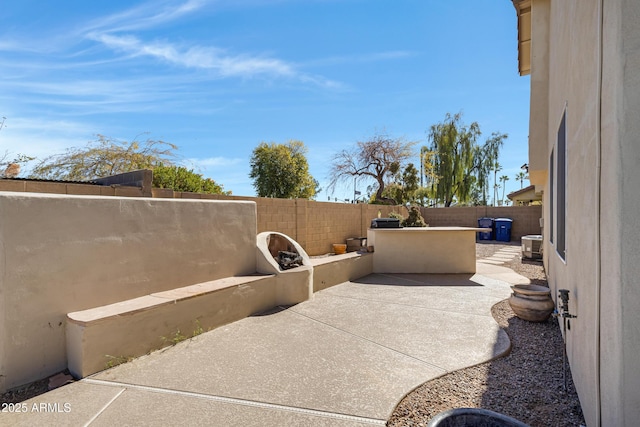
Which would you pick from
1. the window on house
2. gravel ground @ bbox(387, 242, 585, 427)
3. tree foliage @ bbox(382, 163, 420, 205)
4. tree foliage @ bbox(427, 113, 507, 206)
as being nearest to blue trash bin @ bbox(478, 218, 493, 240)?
tree foliage @ bbox(382, 163, 420, 205)

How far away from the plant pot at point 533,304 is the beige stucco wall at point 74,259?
4.98 m

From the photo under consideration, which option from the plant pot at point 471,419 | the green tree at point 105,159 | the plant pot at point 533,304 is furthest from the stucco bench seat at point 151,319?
the green tree at point 105,159

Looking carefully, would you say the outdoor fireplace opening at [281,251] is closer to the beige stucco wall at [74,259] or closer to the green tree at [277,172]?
the beige stucco wall at [74,259]

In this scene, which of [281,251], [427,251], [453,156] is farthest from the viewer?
[453,156]

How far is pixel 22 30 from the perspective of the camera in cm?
670

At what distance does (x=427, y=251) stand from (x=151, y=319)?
7.59 metres

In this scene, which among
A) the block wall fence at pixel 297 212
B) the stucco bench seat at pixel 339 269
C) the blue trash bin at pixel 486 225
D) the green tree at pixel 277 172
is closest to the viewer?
the block wall fence at pixel 297 212

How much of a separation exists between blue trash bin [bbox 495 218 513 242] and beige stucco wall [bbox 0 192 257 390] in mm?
17821

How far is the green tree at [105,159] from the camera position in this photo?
13.2m

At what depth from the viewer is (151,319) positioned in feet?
13.1

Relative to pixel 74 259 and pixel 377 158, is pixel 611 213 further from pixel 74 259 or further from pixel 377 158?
pixel 377 158

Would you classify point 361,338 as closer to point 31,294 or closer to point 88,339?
point 88,339

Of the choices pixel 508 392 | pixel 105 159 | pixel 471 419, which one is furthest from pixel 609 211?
pixel 105 159

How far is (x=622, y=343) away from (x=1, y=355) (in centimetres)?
483
